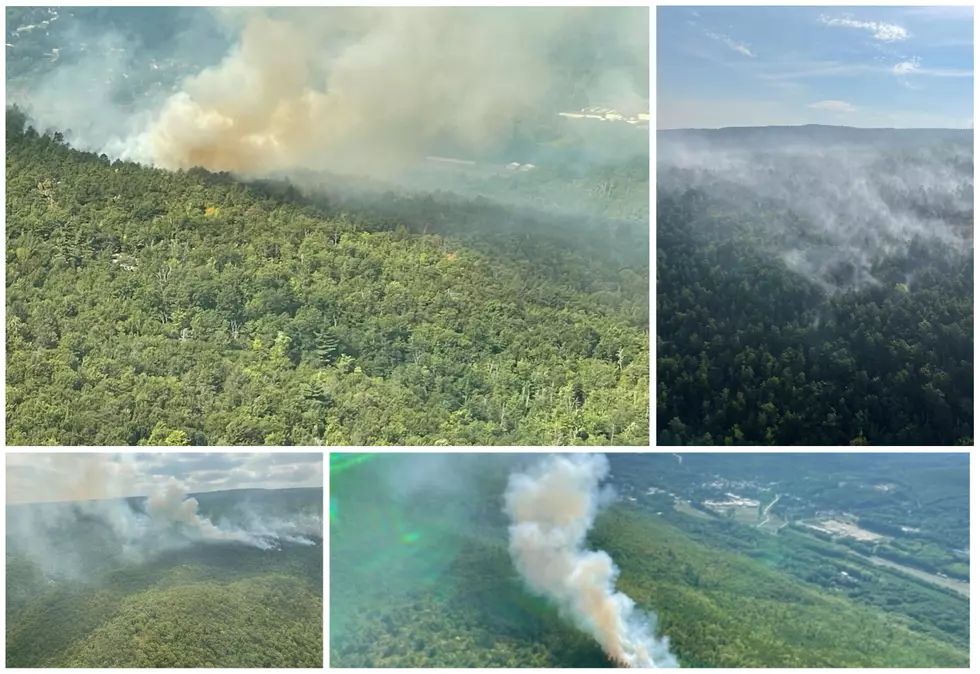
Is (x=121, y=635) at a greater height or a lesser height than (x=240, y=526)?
lesser

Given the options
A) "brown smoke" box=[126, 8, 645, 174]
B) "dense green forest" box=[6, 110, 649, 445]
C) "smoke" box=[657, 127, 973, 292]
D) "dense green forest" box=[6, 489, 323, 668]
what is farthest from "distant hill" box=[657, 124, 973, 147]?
"dense green forest" box=[6, 489, 323, 668]

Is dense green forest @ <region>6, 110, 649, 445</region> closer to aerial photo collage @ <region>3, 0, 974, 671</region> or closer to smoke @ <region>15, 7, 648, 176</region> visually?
aerial photo collage @ <region>3, 0, 974, 671</region>

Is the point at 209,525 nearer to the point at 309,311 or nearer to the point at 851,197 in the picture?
the point at 309,311

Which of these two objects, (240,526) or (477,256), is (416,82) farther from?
(240,526)

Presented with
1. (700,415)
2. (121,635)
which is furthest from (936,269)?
(121,635)

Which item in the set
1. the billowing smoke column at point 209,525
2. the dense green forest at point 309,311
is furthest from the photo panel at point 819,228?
the billowing smoke column at point 209,525

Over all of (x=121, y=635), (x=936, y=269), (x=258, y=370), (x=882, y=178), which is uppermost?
(x=882, y=178)
